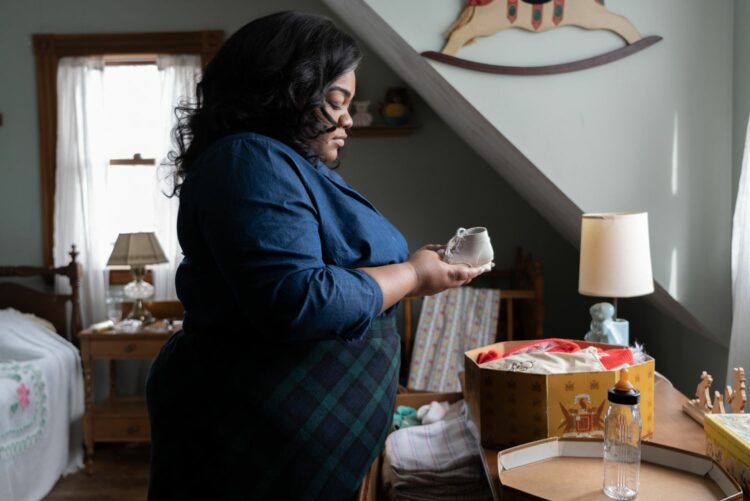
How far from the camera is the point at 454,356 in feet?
10.1

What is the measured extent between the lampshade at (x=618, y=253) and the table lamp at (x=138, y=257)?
204 cm

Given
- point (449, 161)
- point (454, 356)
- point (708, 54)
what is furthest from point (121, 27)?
point (708, 54)

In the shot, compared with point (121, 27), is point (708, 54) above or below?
below

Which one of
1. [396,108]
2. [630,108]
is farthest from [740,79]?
[396,108]

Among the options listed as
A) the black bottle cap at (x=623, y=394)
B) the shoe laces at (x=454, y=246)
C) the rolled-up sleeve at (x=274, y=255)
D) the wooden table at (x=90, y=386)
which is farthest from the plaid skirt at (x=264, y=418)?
the wooden table at (x=90, y=386)

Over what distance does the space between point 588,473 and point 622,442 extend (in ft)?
0.27

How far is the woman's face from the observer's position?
3.39 ft

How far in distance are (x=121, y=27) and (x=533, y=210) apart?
7.22 feet

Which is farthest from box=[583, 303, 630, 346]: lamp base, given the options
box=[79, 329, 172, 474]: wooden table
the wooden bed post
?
the wooden bed post

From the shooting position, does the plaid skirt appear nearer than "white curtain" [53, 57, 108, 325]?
Yes

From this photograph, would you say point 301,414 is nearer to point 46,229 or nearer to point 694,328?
point 694,328

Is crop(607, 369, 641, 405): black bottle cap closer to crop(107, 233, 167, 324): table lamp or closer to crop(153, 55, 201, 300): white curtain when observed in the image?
crop(107, 233, 167, 324): table lamp

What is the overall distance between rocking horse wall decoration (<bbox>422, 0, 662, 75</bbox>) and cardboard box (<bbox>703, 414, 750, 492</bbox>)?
114 cm

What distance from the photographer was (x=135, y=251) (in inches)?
127
